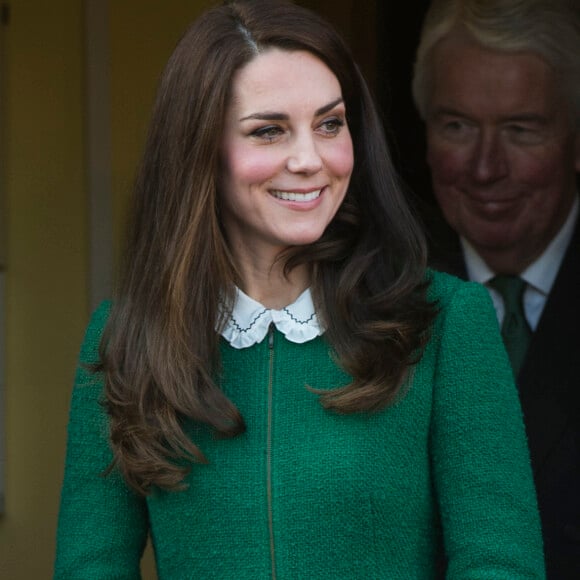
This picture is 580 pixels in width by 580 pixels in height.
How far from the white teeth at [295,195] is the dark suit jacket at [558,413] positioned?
161cm

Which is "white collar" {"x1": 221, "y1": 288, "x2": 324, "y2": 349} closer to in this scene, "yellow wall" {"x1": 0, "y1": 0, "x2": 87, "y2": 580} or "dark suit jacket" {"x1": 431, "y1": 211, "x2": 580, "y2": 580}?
"dark suit jacket" {"x1": 431, "y1": 211, "x2": 580, "y2": 580}

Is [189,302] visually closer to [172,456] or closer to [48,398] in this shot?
[172,456]

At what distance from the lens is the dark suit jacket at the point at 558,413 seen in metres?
3.88

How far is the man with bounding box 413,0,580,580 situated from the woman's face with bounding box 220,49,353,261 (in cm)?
146

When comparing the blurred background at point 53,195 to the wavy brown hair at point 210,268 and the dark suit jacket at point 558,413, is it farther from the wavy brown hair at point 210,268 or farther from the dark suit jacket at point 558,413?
the wavy brown hair at point 210,268

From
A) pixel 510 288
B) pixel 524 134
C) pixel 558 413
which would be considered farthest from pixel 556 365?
pixel 524 134

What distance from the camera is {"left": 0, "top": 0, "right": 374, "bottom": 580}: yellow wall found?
4.58 meters

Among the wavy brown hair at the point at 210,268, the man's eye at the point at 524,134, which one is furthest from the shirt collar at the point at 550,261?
the wavy brown hair at the point at 210,268

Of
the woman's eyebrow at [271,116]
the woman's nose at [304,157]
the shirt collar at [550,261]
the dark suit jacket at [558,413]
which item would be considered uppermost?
the woman's eyebrow at [271,116]

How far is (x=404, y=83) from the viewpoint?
411 cm

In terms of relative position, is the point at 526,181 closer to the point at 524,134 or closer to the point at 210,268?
the point at 524,134

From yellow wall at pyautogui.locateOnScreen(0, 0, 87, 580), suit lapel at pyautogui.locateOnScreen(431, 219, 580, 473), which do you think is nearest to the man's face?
suit lapel at pyautogui.locateOnScreen(431, 219, 580, 473)

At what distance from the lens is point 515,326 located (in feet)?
13.2

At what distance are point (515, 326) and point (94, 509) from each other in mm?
1676
